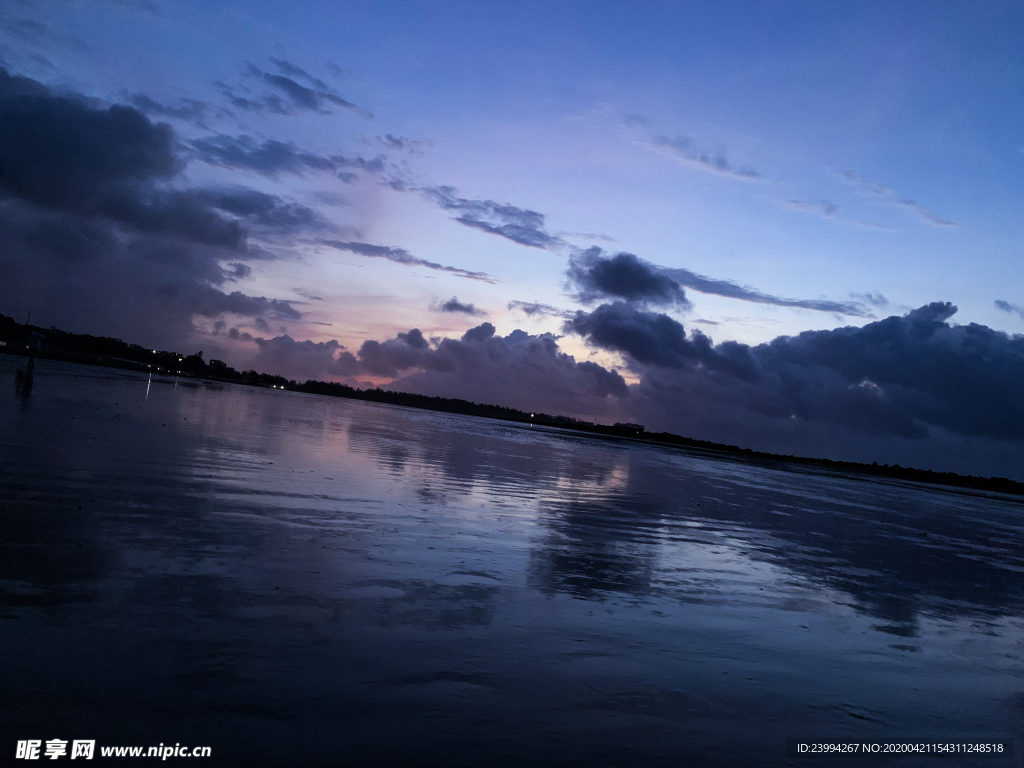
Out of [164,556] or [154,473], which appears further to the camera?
[154,473]

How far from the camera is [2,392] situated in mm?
24062

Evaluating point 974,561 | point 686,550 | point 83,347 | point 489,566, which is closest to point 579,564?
point 489,566

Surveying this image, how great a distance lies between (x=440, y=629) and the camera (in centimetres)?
648

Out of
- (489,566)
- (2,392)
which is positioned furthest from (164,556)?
(2,392)

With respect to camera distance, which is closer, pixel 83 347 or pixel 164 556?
pixel 164 556

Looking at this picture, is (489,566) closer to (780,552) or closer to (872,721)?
(872,721)

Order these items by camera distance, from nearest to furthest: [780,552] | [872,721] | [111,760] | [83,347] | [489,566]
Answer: [111,760]
[872,721]
[489,566]
[780,552]
[83,347]

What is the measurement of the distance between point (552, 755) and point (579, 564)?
579 cm

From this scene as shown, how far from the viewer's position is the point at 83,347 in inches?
5600

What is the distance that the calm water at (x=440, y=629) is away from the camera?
4.45 meters

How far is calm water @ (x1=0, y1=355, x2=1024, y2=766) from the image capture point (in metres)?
4.45

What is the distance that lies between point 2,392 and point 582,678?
26.6 metres

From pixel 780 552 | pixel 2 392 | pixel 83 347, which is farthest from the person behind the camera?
pixel 83 347

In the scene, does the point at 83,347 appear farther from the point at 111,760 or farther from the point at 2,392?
the point at 111,760
